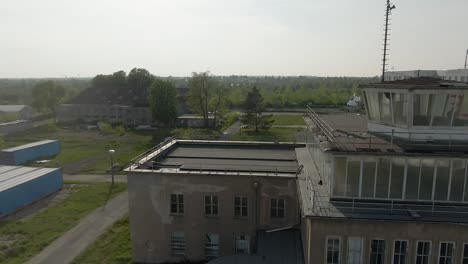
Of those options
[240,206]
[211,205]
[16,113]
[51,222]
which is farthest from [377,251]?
[16,113]

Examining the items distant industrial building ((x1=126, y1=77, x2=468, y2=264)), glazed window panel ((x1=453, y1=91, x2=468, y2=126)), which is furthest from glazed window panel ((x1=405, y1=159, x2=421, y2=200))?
glazed window panel ((x1=453, y1=91, x2=468, y2=126))

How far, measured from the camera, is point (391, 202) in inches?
656

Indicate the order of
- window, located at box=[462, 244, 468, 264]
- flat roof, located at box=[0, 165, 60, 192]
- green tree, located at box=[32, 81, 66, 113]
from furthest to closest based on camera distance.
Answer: green tree, located at box=[32, 81, 66, 113] < flat roof, located at box=[0, 165, 60, 192] < window, located at box=[462, 244, 468, 264]

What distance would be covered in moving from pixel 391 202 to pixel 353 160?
8.64 feet

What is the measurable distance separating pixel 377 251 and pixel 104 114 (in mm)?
95212

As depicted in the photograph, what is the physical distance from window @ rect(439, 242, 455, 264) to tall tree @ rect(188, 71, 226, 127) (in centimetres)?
7395

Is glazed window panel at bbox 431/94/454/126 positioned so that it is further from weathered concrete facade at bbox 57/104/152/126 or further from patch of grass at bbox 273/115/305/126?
weathered concrete facade at bbox 57/104/152/126

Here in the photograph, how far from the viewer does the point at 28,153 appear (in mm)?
55719

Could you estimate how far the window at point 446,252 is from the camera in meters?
14.9

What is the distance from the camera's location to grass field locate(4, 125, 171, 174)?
54.5m

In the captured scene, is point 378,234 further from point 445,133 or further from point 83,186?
point 83,186

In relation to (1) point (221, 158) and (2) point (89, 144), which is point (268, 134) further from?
(1) point (221, 158)

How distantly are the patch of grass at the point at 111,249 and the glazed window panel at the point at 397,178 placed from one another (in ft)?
60.6

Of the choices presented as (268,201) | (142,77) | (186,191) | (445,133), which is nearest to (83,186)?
(186,191)
